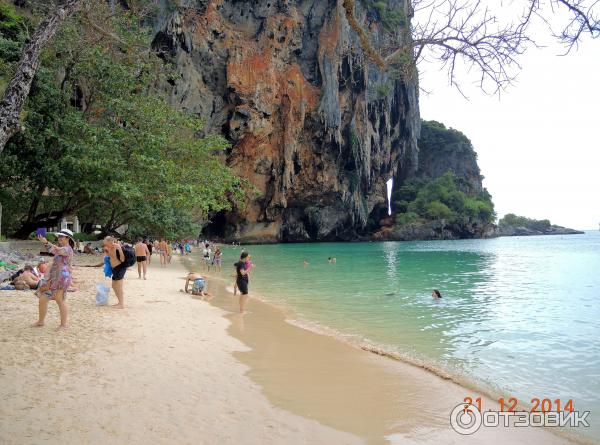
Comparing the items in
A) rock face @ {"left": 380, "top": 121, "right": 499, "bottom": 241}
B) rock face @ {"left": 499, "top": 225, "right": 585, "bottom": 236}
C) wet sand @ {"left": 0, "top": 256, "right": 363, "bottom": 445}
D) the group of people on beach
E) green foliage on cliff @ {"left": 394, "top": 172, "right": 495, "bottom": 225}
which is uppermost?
rock face @ {"left": 380, "top": 121, "right": 499, "bottom": 241}

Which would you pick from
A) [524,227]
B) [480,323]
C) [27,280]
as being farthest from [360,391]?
[524,227]

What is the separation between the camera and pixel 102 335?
4957 mm

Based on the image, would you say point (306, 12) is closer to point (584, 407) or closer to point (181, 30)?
point (181, 30)

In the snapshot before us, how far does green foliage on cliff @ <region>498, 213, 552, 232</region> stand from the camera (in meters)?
104

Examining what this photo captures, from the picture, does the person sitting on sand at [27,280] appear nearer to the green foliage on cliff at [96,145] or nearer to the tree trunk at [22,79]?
the tree trunk at [22,79]

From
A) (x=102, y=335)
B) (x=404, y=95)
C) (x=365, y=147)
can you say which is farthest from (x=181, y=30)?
(x=102, y=335)

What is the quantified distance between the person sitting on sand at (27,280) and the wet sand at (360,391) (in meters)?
4.32

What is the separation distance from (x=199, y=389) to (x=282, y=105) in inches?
1765

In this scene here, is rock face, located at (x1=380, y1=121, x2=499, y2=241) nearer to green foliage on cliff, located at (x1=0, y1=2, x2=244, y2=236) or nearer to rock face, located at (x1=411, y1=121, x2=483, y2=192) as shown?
rock face, located at (x1=411, y1=121, x2=483, y2=192)

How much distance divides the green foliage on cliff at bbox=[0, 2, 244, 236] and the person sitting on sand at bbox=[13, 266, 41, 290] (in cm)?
632

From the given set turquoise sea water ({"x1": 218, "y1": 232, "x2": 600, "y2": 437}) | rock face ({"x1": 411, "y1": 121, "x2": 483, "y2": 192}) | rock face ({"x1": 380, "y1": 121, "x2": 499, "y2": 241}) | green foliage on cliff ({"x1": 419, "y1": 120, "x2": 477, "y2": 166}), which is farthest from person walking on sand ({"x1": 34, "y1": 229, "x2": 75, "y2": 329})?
green foliage on cliff ({"x1": 419, "y1": 120, "x2": 477, "y2": 166})

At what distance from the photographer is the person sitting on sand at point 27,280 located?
764cm

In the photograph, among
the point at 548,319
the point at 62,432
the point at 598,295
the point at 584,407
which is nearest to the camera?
the point at 62,432

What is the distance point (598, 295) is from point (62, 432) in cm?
1541
